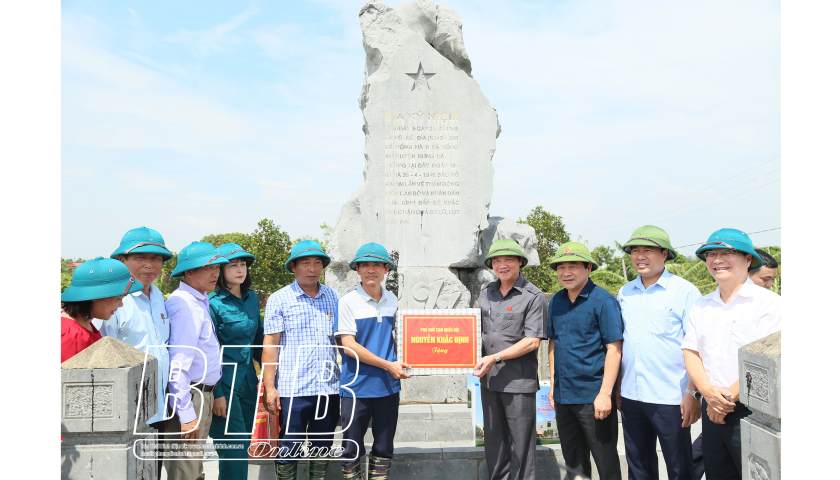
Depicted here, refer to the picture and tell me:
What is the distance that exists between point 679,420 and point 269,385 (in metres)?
2.60

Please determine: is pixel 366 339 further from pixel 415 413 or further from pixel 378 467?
pixel 415 413

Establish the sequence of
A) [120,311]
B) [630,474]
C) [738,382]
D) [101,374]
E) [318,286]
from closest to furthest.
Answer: [101,374]
[738,382]
[120,311]
[630,474]
[318,286]

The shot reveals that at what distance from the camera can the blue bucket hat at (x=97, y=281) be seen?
8.80 feet

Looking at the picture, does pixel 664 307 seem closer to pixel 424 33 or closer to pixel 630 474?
pixel 630 474

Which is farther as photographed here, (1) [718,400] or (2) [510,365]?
(2) [510,365]

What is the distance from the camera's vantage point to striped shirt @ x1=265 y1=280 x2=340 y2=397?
339 centimetres

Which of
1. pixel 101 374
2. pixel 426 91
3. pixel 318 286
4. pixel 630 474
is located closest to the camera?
pixel 101 374

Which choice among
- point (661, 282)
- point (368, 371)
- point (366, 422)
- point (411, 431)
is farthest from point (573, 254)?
point (411, 431)

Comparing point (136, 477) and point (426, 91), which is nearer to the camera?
point (136, 477)

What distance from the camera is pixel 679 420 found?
10.2 ft

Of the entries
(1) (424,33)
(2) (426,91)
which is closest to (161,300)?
(2) (426,91)

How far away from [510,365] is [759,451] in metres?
1.38

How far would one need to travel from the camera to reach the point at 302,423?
3.40 metres

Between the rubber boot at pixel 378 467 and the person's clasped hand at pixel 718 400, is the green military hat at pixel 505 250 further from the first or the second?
the rubber boot at pixel 378 467
